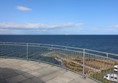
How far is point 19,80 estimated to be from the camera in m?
6.11

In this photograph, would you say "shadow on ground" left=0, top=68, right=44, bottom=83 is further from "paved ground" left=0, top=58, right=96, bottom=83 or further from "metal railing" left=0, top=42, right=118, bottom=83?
"metal railing" left=0, top=42, right=118, bottom=83

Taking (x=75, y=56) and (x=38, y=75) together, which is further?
(x=75, y=56)

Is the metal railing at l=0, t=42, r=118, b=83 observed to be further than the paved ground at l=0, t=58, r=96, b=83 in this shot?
Yes

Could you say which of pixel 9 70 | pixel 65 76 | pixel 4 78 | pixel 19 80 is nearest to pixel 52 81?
pixel 65 76

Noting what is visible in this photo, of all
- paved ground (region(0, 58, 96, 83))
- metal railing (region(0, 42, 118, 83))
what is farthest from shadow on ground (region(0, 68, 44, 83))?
metal railing (region(0, 42, 118, 83))

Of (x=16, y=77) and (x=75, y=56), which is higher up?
(x=75, y=56)

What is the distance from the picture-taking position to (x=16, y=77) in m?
6.42

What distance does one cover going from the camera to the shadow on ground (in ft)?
19.8

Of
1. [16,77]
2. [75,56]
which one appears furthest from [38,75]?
[75,56]

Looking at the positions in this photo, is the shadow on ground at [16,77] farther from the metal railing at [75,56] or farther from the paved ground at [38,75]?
the metal railing at [75,56]

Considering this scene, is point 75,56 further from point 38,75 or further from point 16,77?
point 16,77

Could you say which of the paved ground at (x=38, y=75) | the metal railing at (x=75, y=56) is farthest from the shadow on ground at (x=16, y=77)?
the metal railing at (x=75, y=56)

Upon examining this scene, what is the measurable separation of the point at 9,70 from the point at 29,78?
1510 mm

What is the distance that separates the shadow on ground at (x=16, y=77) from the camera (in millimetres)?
6027
